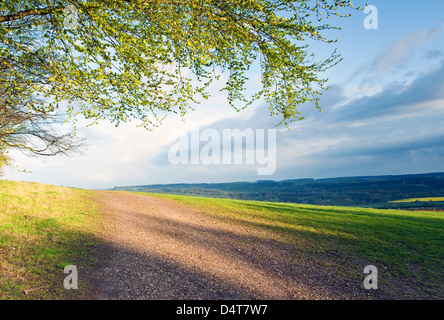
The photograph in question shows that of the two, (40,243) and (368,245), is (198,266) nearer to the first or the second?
(40,243)

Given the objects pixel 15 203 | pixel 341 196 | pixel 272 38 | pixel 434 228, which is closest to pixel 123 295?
pixel 272 38

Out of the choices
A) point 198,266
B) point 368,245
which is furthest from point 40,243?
point 368,245

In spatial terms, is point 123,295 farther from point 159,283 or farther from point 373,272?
point 373,272

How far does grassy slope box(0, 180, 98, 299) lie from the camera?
639cm

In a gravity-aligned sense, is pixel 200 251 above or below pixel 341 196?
above

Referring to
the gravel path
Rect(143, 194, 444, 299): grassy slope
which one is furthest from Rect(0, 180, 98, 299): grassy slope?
Rect(143, 194, 444, 299): grassy slope

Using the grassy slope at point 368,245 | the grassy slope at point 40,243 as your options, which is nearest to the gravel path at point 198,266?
the grassy slope at point 40,243

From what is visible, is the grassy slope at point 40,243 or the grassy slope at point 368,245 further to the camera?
the grassy slope at point 368,245

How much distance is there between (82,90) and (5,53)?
2392 millimetres

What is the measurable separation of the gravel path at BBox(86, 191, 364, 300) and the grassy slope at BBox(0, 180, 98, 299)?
33.5 inches

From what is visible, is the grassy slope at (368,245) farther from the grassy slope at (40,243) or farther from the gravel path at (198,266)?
the grassy slope at (40,243)

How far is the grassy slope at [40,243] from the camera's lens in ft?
21.0

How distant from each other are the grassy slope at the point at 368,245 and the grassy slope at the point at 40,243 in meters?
8.54
